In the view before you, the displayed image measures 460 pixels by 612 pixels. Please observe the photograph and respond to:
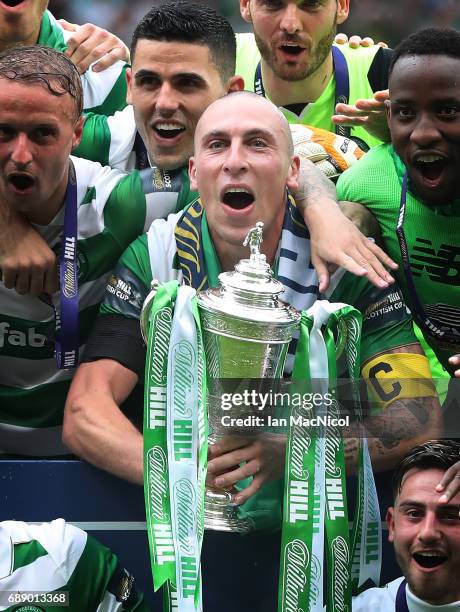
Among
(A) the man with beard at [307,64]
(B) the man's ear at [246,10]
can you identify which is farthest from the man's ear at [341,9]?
(B) the man's ear at [246,10]

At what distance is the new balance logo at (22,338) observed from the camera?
4.28m

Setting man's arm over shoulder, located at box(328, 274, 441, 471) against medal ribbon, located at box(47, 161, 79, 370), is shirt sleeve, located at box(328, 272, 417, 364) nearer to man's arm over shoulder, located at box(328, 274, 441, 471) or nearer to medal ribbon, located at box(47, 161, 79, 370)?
man's arm over shoulder, located at box(328, 274, 441, 471)

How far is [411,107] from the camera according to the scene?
13.4 ft

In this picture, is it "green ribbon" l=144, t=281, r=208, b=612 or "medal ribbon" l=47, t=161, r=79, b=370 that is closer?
"green ribbon" l=144, t=281, r=208, b=612

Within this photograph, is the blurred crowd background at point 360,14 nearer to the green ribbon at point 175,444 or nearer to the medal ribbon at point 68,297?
the medal ribbon at point 68,297

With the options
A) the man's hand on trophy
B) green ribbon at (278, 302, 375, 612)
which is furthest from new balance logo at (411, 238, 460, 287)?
the man's hand on trophy

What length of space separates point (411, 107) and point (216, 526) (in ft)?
4.54

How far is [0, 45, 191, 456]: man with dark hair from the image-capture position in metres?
4.04

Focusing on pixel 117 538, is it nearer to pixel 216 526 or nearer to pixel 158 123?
pixel 216 526

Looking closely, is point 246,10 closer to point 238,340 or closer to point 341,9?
point 341,9

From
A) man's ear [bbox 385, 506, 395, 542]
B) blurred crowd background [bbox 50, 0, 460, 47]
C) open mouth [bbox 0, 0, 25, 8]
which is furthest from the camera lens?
blurred crowd background [bbox 50, 0, 460, 47]

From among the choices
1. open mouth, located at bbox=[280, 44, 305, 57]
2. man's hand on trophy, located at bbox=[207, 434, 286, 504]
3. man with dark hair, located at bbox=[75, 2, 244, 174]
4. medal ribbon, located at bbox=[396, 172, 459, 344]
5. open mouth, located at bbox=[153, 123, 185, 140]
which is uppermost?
open mouth, located at bbox=[280, 44, 305, 57]

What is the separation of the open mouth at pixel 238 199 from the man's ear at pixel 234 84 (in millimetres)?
733

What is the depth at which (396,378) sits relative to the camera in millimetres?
3793
